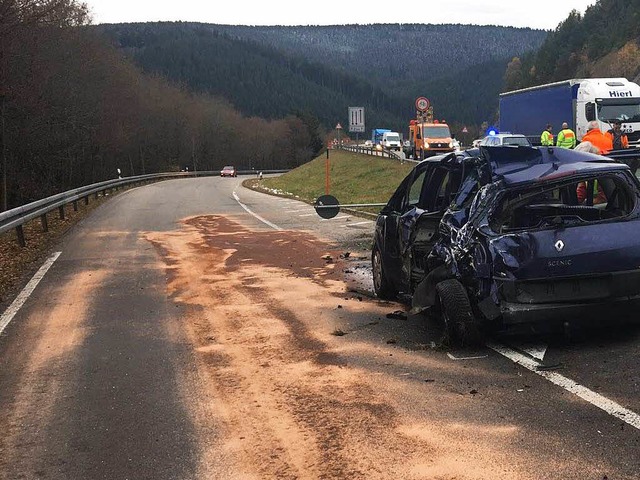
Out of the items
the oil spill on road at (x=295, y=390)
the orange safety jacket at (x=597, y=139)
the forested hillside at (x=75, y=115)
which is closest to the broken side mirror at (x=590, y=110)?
the orange safety jacket at (x=597, y=139)

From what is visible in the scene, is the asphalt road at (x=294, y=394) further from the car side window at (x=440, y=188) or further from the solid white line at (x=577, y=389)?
the car side window at (x=440, y=188)

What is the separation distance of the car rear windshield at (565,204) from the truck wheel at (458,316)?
0.59 metres

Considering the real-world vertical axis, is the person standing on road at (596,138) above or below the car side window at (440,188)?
above

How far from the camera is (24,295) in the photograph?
8.34m

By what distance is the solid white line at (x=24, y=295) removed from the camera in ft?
23.1

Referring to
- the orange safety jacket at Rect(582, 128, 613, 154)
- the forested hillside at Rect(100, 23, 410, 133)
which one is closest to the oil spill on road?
the orange safety jacket at Rect(582, 128, 613, 154)

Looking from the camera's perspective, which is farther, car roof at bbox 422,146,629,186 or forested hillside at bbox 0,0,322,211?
forested hillside at bbox 0,0,322,211

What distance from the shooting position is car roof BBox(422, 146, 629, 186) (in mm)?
5438

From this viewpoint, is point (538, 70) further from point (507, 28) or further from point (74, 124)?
point (74, 124)

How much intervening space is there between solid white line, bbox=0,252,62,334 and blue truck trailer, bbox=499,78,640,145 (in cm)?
1940

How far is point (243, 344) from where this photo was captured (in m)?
5.87

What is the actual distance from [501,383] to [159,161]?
275 ft

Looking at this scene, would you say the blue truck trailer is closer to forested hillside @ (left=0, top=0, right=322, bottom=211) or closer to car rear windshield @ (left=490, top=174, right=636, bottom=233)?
forested hillside @ (left=0, top=0, right=322, bottom=211)

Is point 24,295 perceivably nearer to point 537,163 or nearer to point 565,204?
point 537,163
